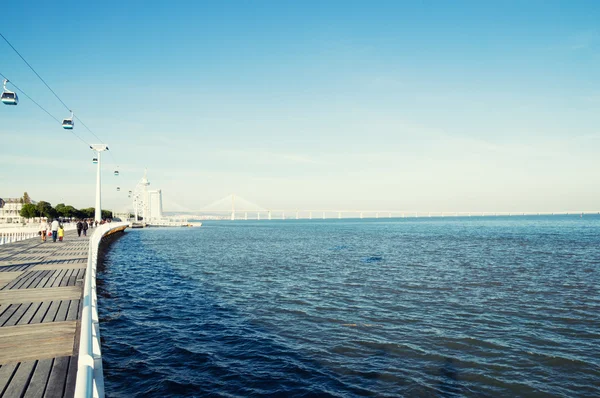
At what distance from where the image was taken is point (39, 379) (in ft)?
18.7

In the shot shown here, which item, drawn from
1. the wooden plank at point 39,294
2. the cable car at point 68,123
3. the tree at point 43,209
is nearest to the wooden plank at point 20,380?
the wooden plank at point 39,294

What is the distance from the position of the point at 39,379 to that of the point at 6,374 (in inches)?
24.6

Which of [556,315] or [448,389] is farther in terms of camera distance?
[556,315]

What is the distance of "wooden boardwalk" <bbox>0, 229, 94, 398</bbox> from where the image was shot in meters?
5.60

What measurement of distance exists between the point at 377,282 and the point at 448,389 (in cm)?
1238

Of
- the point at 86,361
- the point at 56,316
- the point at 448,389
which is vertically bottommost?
the point at 448,389

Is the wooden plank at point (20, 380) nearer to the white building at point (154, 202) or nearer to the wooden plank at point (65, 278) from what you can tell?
the wooden plank at point (65, 278)

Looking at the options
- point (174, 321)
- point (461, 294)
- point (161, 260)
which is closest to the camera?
point (174, 321)

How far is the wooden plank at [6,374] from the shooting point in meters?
5.47

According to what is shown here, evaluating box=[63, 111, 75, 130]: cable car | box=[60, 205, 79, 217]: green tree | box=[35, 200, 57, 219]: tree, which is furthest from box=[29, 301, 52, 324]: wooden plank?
box=[60, 205, 79, 217]: green tree

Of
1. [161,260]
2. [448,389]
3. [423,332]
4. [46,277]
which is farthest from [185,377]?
[161,260]

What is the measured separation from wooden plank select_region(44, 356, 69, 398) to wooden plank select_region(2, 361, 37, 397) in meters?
0.30

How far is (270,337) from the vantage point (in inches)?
468

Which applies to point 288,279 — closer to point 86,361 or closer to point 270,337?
point 270,337
